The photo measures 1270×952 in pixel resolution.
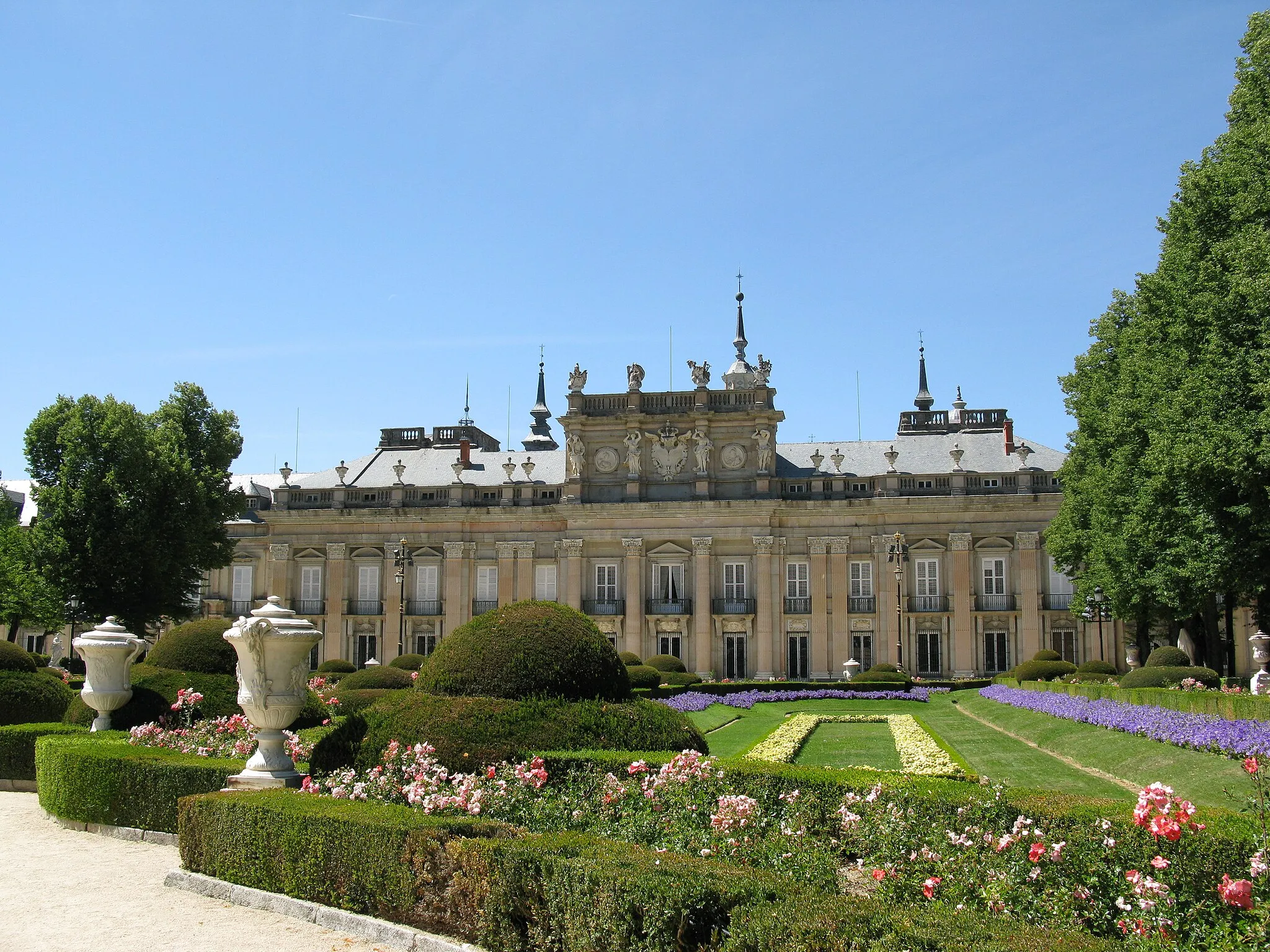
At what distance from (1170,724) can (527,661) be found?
11.7 metres

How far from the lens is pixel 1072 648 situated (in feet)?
156

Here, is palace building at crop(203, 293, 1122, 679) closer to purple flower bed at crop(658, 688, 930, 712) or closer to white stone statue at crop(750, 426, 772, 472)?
white stone statue at crop(750, 426, 772, 472)

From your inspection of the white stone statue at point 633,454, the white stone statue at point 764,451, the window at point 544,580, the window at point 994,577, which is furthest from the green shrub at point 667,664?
the window at point 994,577

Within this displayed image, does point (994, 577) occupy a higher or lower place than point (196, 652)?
higher

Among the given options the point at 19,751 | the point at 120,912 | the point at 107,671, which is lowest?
the point at 120,912

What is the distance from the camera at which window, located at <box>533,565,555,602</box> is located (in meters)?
51.9

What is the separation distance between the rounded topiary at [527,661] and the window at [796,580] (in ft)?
119

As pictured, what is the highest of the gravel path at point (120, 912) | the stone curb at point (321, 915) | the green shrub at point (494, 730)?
the green shrub at point (494, 730)

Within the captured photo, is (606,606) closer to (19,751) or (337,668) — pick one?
(337,668)

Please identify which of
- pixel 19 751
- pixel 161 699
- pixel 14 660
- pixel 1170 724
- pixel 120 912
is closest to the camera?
pixel 120 912

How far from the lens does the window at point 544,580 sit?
51.9m

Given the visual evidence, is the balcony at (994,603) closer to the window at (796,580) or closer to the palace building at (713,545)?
the palace building at (713,545)

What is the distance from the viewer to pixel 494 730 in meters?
11.9

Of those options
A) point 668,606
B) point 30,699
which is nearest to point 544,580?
point 668,606
